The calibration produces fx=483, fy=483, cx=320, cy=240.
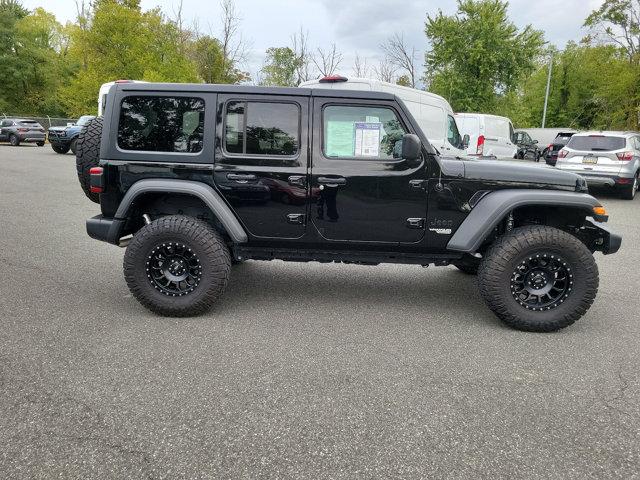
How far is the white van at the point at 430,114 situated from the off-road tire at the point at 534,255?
719 cm

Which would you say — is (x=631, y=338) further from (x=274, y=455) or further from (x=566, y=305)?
(x=274, y=455)

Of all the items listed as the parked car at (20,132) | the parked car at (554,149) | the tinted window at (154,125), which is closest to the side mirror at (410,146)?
the tinted window at (154,125)

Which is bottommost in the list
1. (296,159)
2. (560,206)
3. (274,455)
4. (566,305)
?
(274,455)

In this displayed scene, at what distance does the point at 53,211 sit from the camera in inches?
344

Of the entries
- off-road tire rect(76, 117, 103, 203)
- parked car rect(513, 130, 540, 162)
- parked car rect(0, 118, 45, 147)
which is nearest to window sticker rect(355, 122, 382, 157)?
off-road tire rect(76, 117, 103, 203)

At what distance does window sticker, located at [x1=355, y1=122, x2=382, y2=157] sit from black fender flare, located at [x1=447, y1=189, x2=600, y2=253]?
3.11 ft

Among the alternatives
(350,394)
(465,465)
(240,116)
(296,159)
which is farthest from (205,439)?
(240,116)

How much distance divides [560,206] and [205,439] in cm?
323

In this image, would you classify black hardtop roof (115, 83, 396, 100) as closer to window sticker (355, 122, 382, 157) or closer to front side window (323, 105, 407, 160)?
front side window (323, 105, 407, 160)

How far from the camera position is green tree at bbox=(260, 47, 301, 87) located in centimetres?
4015

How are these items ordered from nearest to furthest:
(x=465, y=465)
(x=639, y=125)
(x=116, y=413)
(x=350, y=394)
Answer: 1. (x=465, y=465)
2. (x=116, y=413)
3. (x=350, y=394)
4. (x=639, y=125)

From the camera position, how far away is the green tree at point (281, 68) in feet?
132

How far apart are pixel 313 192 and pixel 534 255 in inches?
72.3

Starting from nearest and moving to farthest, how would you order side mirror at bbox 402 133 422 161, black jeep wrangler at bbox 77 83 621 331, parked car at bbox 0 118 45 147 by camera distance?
side mirror at bbox 402 133 422 161, black jeep wrangler at bbox 77 83 621 331, parked car at bbox 0 118 45 147
